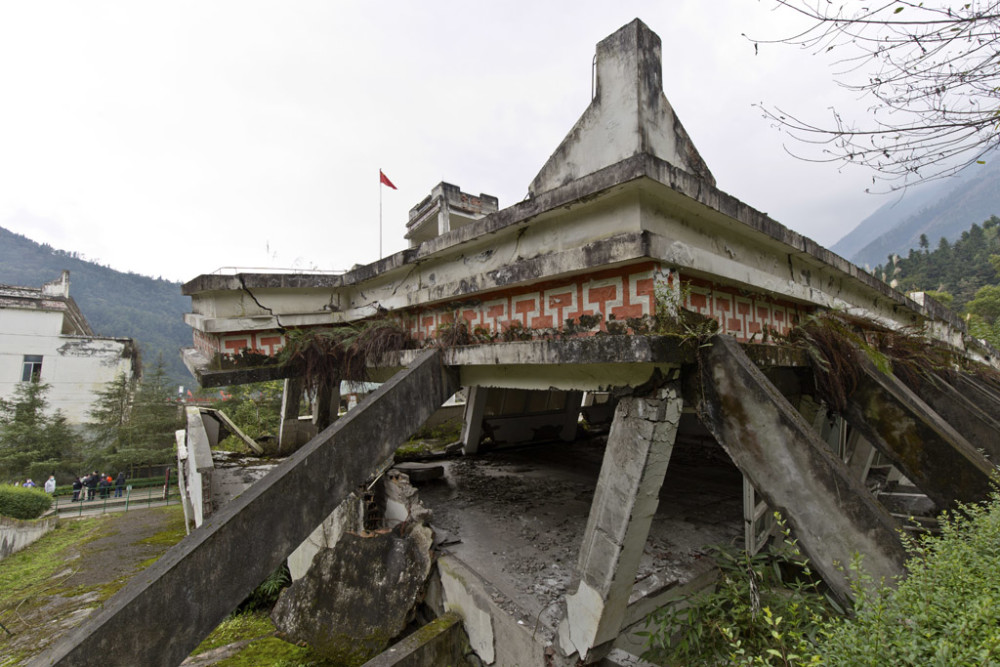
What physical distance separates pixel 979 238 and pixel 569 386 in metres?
62.5

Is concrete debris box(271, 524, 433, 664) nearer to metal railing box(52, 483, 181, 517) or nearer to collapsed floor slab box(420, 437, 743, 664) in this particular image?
collapsed floor slab box(420, 437, 743, 664)

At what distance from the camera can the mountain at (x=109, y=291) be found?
83.8 meters

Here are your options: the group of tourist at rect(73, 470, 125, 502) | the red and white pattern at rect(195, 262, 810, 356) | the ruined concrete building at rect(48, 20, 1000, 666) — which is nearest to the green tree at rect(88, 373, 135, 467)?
the group of tourist at rect(73, 470, 125, 502)

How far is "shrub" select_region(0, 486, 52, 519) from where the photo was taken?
43.0 feet

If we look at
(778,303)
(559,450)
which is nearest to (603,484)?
(778,303)

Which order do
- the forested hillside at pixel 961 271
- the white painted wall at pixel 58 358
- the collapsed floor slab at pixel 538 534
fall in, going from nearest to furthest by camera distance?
the collapsed floor slab at pixel 538 534
the white painted wall at pixel 58 358
the forested hillside at pixel 961 271

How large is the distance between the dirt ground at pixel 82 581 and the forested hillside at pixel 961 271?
1533 inches

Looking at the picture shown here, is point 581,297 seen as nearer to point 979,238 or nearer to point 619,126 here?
point 619,126

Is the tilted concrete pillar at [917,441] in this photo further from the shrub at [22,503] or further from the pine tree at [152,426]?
the pine tree at [152,426]

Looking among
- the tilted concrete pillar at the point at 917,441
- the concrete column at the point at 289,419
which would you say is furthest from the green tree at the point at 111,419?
the tilted concrete pillar at the point at 917,441

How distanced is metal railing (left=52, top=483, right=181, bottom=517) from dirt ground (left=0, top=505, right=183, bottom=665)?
3.21 m

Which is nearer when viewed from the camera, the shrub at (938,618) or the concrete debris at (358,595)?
the shrub at (938,618)

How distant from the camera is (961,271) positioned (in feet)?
124

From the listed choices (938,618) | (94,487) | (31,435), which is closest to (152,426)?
(31,435)
